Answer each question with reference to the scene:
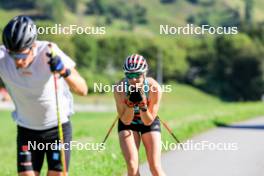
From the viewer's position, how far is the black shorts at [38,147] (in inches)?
222

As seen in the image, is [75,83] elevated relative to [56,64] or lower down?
lower down

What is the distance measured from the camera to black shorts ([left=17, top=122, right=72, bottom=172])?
564cm

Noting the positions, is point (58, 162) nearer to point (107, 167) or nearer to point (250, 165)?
point (107, 167)

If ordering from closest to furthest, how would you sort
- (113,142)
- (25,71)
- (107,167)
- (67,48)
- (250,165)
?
(25,71), (107,167), (250,165), (113,142), (67,48)

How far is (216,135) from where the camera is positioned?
19531mm

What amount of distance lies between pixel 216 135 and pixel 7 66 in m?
14.6

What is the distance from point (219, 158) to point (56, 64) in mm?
8770

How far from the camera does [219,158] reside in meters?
13.5

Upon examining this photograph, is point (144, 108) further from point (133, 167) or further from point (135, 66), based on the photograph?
point (133, 167)

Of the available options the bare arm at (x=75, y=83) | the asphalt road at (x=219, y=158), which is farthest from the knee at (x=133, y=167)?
the asphalt road at (x=219, y=158)

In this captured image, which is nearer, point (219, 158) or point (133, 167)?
point (133, 167)

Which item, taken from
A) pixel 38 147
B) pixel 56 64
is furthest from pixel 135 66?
pixel 56 64

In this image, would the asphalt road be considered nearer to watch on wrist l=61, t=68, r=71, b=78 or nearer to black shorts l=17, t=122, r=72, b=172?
black shorts l=17, t=122, r=72, b=172

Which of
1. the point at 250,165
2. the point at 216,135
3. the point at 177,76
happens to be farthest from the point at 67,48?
the point at 250,165
